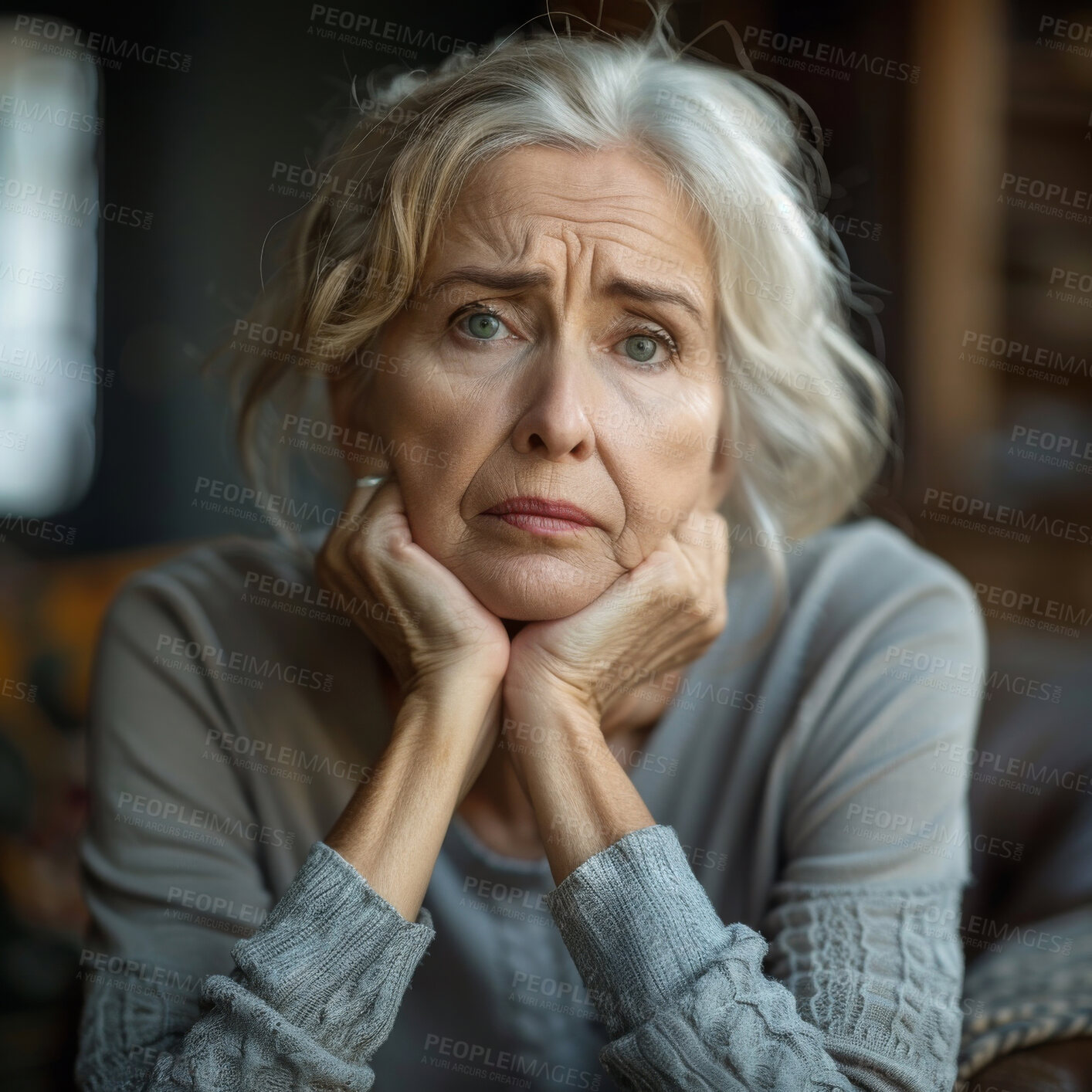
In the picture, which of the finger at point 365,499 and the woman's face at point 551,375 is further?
the finger at point 365,499

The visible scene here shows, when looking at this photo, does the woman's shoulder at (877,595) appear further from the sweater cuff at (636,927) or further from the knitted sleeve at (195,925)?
the knitted sleeve at (195,925)

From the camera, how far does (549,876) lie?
1.23 m

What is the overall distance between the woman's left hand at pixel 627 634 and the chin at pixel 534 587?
2cm

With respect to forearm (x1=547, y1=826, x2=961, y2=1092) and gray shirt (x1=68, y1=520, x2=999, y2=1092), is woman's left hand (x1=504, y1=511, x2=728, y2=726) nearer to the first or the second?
gray shirt (x1=68, y1=520, x2=999, y2=1092)

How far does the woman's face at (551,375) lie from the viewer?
1044 mm

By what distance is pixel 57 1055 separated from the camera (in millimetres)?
1572

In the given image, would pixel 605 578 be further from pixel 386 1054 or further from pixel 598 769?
pixel 386 1054

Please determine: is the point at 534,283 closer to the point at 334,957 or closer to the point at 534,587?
the point at 534,587

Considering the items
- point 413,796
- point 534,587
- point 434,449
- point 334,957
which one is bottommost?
point 334,957

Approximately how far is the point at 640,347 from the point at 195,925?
871 mm

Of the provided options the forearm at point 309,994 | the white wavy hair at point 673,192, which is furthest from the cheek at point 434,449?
the forearm at point 309,994

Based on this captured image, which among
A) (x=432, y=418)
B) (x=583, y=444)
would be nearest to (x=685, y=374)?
(x=583, y=444)

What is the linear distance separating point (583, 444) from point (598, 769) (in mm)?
351

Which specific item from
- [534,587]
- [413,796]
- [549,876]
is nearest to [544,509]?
[534,587]
